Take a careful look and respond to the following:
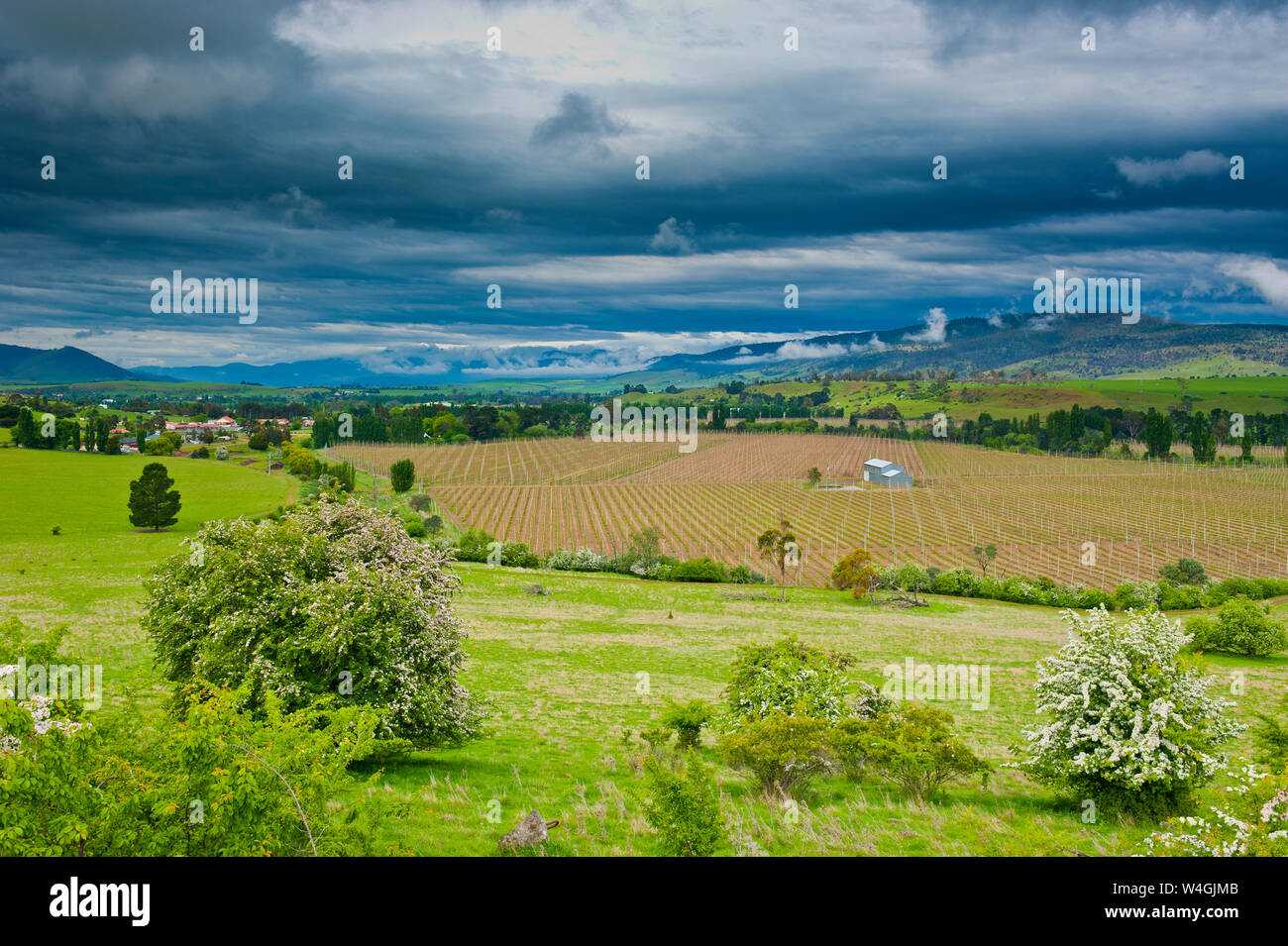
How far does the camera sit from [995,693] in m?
44.4

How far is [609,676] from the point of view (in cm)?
4575

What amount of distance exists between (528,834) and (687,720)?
10276 millimetres

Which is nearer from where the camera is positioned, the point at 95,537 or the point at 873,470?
the point at 95,537

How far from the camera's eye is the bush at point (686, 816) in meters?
13.6

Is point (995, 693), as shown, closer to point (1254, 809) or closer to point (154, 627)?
point (1254, 809)

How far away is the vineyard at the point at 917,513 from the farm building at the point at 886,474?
3.90m

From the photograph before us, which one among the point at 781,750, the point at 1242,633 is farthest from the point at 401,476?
the point at 781,750

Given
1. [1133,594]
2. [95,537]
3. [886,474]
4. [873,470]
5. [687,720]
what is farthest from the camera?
[873,470]

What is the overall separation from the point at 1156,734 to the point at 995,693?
26964mm

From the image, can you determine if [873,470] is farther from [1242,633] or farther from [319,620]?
[319,620]

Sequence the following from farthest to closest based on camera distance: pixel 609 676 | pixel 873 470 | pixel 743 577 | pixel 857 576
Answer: pixel 873 470
pixel 743 577
pixel 857 576
pixel 609 676

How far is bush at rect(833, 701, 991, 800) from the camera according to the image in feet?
70.7
